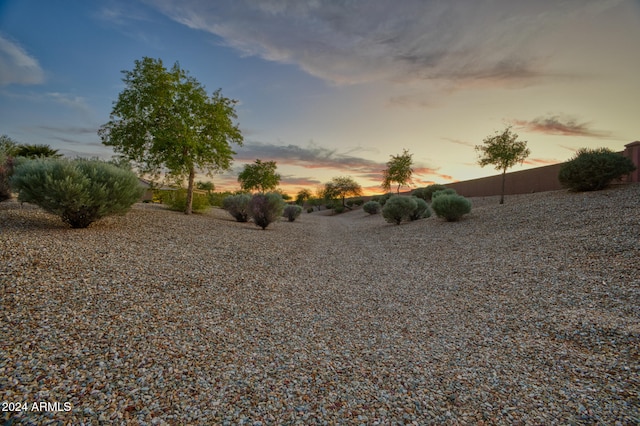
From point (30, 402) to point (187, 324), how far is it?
183 centimetres

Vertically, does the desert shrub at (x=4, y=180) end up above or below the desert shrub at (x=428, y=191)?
below

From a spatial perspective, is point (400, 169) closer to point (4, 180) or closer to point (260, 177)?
point (260, 177)

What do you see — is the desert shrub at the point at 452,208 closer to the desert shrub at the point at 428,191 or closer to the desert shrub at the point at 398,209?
the desert shrub at the point at 398,209

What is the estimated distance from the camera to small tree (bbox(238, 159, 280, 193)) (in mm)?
44094

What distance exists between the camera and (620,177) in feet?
44.4

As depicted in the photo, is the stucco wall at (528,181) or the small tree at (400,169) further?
the small tree at (400,169)

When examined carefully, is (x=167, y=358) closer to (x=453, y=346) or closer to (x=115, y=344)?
(x=115, y=344)

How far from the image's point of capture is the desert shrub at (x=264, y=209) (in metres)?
15.4

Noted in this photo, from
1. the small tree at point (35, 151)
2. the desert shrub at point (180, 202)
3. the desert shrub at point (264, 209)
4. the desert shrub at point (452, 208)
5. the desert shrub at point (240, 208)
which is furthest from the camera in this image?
the small tree at point (35, 151)

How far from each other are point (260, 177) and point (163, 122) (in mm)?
29623

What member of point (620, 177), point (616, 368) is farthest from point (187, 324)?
point (620, 177)

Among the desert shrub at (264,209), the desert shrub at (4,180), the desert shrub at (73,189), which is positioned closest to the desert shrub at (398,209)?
the desert shrub at (264,209)

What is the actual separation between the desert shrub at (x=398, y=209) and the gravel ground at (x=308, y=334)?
33.2 feet

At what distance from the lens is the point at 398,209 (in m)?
18.6
